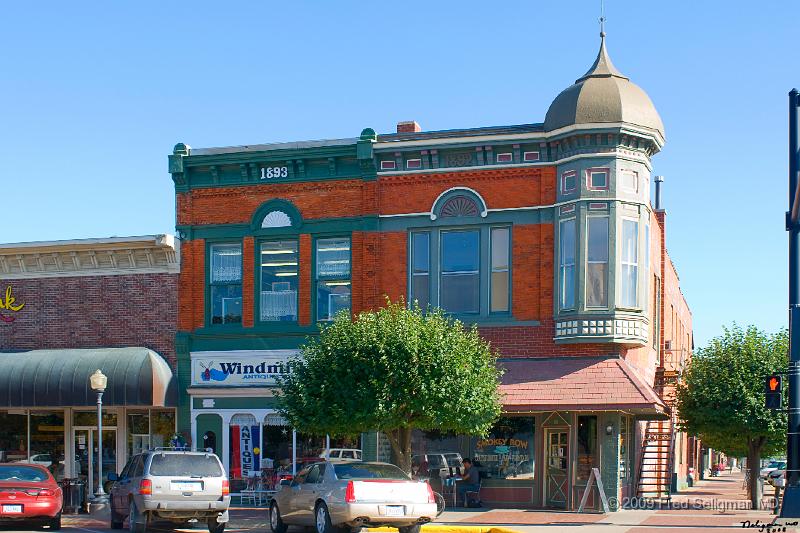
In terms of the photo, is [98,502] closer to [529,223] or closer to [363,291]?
[363,291]

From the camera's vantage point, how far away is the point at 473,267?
28.7 m

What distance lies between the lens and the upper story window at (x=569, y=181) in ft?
90.4

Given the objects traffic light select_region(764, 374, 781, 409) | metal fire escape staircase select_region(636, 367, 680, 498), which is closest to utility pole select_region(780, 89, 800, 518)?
traffic light select_region(764, 374, 781, 409)

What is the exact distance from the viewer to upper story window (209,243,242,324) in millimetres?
30734

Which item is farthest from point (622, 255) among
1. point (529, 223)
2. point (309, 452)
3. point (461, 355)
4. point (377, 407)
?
point (309, 452)

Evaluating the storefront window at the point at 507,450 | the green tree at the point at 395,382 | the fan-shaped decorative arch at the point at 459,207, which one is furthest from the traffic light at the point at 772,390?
the fan-shaped decorative arch at the point at 459,207

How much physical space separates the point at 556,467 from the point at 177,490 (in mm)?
10273

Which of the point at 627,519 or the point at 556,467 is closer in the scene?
the point at 627,519

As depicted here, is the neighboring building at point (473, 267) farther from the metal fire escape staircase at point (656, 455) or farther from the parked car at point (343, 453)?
the parked car at point (343, 453)

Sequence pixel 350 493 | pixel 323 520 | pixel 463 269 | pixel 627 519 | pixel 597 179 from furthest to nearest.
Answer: pixel 463 269 → pixel 597 179 → pixel 627 519 → pixel 323 520 → pixel 350 493

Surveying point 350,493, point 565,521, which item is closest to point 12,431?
point 350,493

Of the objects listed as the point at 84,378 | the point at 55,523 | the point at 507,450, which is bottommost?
the point at 55,523

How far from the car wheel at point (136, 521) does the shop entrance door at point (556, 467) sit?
412 inches

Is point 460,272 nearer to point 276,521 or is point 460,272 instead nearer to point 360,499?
point 276,521
